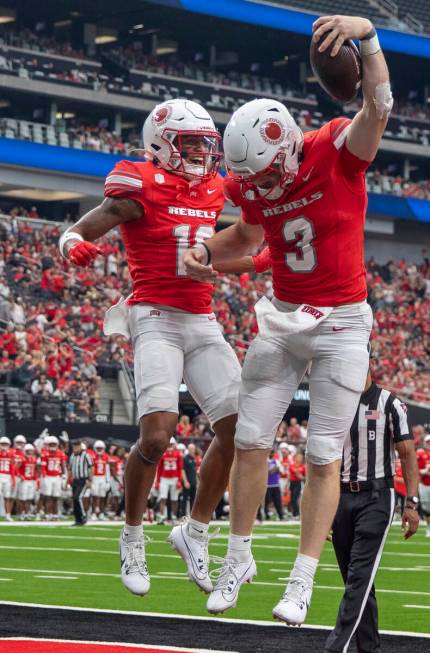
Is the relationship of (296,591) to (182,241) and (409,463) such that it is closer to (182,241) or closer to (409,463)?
(182,241)

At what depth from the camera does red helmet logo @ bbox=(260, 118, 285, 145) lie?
550 centimetres

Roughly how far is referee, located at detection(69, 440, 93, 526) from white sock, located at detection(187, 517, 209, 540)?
14739 mm

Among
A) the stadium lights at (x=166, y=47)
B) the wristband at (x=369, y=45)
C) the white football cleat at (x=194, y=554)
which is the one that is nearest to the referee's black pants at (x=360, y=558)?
the white football cleat at (x=194, y=554)

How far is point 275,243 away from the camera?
5.71 meters

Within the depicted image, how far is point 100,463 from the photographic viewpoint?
23094 millimetres

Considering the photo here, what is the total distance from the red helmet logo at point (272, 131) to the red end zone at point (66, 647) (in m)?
3.25

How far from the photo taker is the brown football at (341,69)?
5172 mm

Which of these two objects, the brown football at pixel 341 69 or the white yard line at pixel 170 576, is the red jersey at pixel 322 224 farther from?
the white yard line at pixel 170 576

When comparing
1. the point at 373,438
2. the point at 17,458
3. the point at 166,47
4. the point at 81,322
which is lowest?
the point at 17,458

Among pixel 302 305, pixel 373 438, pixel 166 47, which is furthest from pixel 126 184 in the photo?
pixel 166 47

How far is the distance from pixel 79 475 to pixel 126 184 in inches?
597

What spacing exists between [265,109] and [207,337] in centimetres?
159

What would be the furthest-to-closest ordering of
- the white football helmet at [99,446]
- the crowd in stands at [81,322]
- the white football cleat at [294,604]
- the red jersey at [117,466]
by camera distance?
1. the crowd in stands at [81,322]
2. the red jersey at [117,466]
3. the white football helmet at [99,446]
4. the white football cleat at [294,604]

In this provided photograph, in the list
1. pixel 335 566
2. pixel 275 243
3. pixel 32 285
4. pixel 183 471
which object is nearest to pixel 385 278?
pixel 32 285
